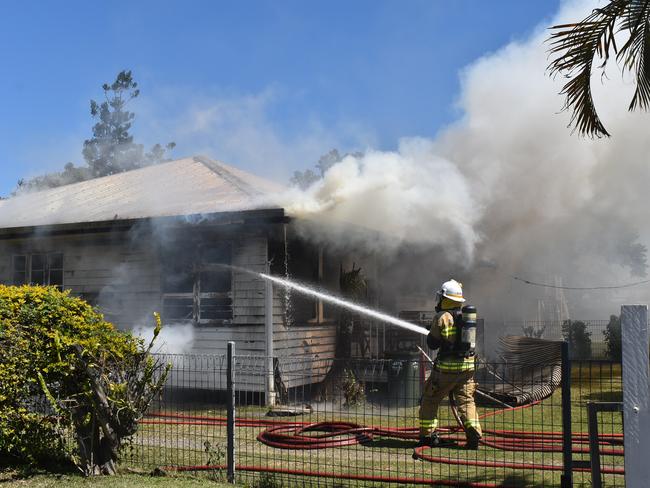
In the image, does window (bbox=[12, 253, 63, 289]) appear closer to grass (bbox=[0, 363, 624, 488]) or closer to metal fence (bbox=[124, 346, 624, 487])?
metal fence (bbox=[124, 346, 624, 487])

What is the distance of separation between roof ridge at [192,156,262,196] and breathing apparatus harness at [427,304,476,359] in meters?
6.07

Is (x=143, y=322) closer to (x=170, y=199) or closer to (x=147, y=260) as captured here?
(x=147, y=260)

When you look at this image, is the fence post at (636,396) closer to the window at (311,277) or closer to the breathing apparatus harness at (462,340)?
the breathing apparatus harness at (462,340)

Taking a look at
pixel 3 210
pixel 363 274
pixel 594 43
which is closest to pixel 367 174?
pixel 363 274

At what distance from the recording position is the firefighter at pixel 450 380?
7.53 m

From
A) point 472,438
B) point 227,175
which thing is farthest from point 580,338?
point 472,438

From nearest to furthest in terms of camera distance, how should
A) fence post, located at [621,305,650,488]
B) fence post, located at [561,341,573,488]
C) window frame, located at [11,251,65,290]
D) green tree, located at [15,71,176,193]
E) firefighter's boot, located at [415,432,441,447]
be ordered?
fence post, located at [621,305,650,488] < fence post, located at [561,341,573,488] < firefighter's boot, located at [415,432,441,447] < window frame, located at [11,251,65,290] < green tree, located at [15,71,176,193]

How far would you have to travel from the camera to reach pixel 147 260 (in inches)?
526

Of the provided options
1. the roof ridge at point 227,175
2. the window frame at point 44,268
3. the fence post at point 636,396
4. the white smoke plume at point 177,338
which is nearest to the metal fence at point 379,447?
the fence post at point 636,396

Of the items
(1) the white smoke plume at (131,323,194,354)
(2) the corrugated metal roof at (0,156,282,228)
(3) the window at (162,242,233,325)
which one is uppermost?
(2) the corrugated metal roof at (0,156,282,228)

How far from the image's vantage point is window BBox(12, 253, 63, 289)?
14648 millimetres

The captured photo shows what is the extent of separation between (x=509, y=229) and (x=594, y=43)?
9.33 meters

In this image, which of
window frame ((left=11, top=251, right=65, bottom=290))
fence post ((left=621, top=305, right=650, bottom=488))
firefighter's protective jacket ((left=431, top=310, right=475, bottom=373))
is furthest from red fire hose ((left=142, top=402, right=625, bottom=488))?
window frame ((left=11, top=251, right=65, bottom=290))

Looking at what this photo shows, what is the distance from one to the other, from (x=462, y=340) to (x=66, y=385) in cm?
414
